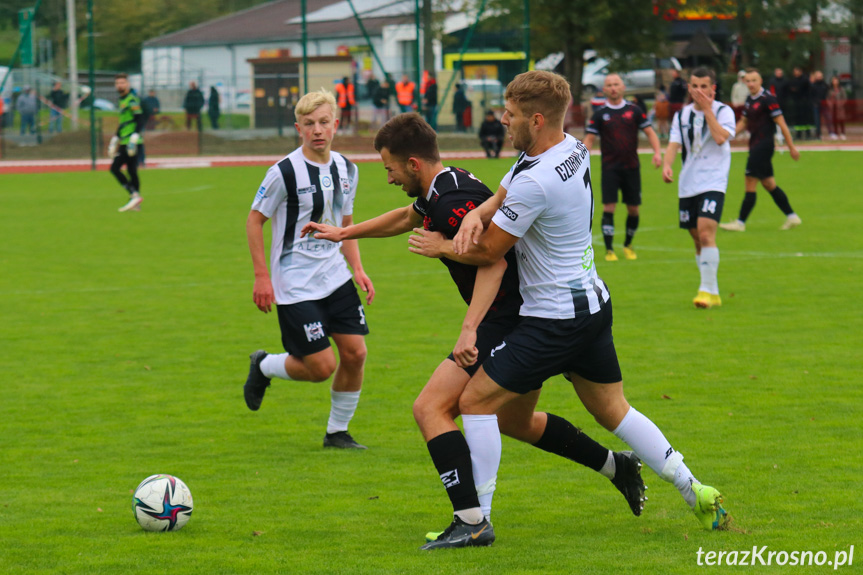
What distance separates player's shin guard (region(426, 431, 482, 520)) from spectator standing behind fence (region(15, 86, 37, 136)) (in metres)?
32.1

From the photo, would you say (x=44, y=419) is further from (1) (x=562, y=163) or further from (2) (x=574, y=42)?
(2) (x=574, y=42)

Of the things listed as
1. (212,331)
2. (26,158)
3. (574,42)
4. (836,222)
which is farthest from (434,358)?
(574,42)

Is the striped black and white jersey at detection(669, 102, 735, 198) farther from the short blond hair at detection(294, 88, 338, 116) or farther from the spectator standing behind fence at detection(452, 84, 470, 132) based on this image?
the spectator standing behind fence at detection(452, 84, 470, 132)

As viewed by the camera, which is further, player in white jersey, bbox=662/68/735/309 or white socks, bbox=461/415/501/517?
player in white jersey, bbox=662/68/735/309

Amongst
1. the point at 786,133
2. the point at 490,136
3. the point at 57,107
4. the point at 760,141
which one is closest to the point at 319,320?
the point at 786,133

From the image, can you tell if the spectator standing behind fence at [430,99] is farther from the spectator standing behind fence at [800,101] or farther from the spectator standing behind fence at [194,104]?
the spectator standing behind fence at [800,101]

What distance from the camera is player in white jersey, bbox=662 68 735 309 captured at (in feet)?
36.0

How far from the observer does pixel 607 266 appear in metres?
14.0

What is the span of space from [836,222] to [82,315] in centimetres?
1149

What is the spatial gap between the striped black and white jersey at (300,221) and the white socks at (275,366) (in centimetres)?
39

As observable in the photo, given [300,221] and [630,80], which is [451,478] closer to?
[300,221]

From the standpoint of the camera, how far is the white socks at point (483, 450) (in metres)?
4.82

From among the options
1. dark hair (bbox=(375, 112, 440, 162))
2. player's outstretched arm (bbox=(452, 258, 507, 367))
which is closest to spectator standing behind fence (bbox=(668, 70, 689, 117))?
dark hair (bbox=(375, 112, 440, 162))

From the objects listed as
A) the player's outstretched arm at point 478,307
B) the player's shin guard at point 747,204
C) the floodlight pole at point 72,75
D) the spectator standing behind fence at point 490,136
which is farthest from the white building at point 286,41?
the player's outstretched arm at point 478,307
